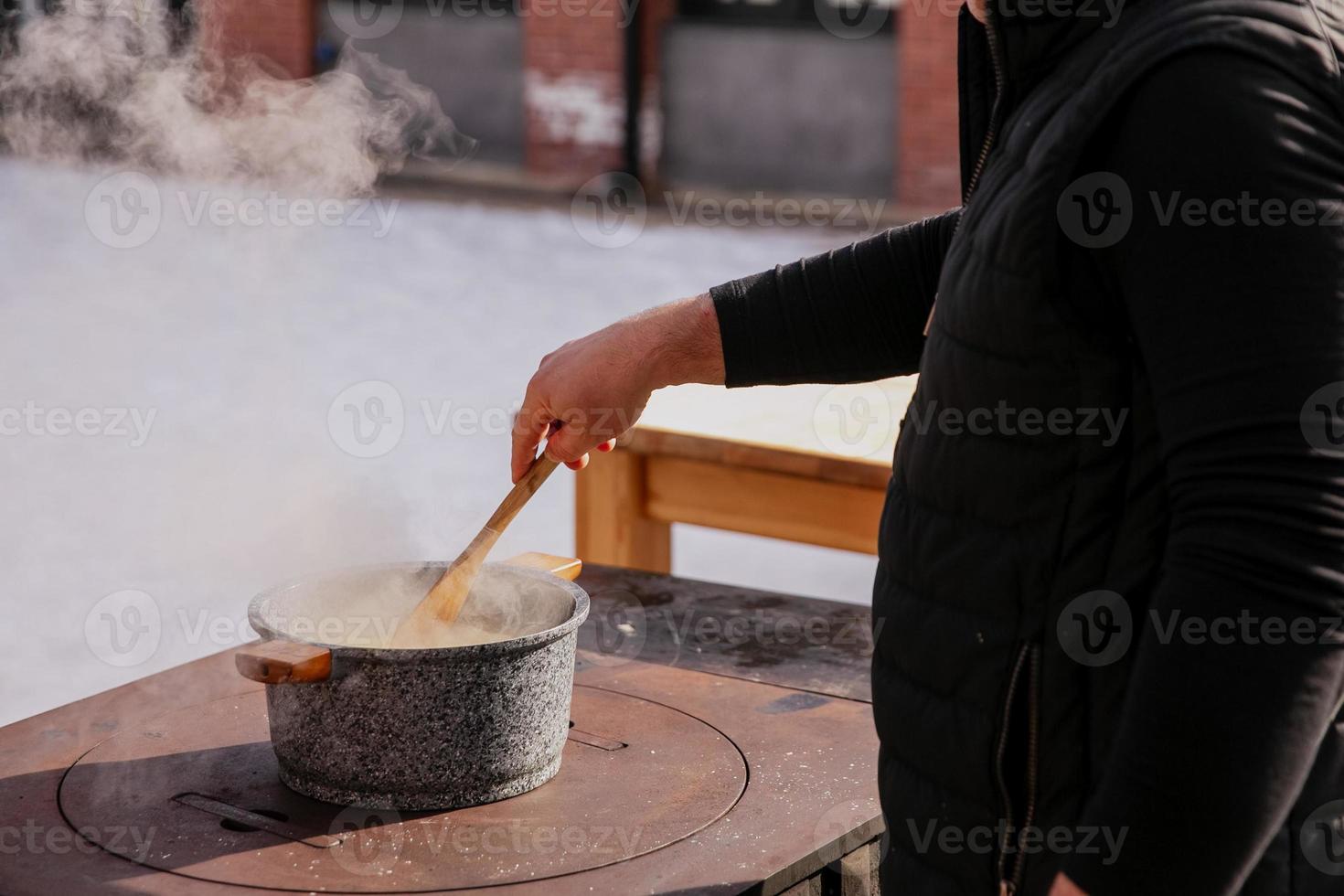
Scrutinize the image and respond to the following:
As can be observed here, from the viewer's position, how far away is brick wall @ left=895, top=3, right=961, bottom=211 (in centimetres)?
852

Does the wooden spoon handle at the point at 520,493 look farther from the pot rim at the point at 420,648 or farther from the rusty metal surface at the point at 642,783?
the rusty metal surface at the point at 642,783

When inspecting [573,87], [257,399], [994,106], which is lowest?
[257,399]

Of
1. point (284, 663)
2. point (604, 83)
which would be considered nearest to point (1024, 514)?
point (284, 663)

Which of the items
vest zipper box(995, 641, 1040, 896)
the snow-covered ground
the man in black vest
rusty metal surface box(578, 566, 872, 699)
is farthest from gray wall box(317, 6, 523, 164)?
vest zipper box(995, 641, 1040, 896)

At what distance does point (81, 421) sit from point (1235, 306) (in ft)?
17.0

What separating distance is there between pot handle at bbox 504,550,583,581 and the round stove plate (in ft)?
0.56

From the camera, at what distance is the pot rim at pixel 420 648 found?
1.33 meters

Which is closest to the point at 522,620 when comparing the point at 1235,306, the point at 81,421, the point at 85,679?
the point at 1235,306

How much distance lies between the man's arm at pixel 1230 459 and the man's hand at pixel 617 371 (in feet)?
2.16

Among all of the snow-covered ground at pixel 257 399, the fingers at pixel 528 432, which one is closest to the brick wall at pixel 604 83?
the snow-covered ground at pixel 257 399

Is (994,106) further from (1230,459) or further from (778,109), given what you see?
(778,109)

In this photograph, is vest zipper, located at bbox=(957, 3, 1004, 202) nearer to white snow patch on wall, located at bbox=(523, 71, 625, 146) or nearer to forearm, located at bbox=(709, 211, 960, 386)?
forearm, located at bbox=(709, 211, 960, 386)

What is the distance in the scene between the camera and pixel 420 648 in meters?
1.35

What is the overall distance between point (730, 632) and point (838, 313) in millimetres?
622
